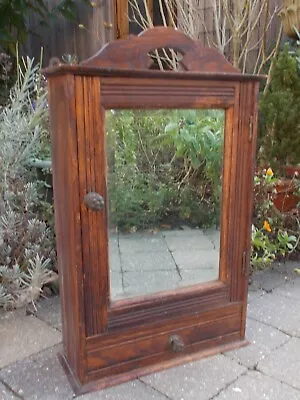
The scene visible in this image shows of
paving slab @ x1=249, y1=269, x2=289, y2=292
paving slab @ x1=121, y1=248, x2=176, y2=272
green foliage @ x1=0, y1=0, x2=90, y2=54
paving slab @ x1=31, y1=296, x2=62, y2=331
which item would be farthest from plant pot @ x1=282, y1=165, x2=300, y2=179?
green foliage @ x1=0, y1=0, x2=90, y2=54

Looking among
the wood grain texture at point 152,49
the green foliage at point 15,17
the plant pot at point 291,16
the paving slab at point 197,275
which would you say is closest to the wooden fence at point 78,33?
the green foliage at point 15,17

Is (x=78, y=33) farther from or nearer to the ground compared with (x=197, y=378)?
farther from the ground

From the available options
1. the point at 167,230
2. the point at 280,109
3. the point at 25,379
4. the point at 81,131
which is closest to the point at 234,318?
the point at 167,230

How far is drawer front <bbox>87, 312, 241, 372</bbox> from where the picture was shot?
121cm

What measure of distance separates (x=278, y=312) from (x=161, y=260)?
684 mm

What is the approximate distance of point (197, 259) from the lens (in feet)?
4.46

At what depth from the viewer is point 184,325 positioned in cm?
132

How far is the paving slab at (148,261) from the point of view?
1232 mm

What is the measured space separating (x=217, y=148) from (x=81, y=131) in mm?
472

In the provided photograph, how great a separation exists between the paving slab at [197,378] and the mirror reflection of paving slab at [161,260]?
27cm

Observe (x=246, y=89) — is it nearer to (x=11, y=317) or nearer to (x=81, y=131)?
(x=81, y=131)

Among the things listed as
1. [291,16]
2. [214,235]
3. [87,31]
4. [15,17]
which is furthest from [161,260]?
[87,31]

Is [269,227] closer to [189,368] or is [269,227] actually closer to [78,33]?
[189,368]

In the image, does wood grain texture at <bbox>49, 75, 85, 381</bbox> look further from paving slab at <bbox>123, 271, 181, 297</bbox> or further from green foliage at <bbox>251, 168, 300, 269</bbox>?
green foliage at <bbox>251, 168, 300, 269</bbox>
